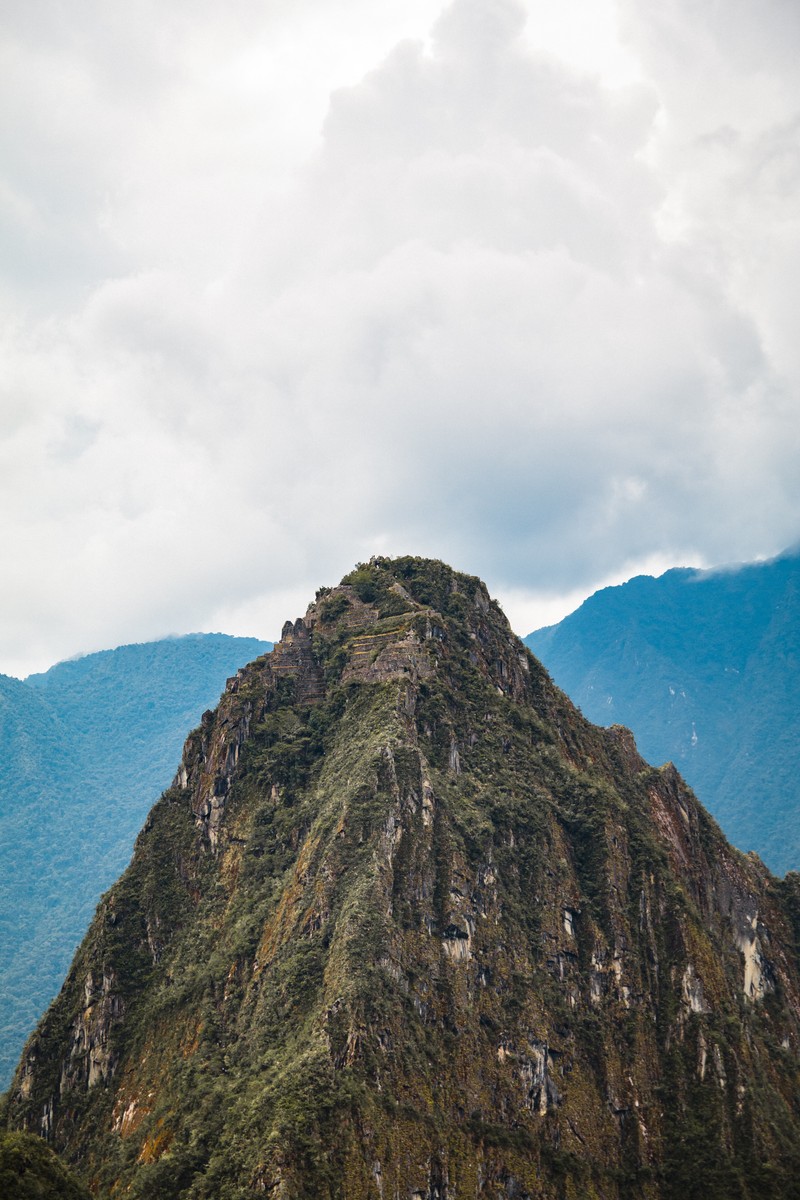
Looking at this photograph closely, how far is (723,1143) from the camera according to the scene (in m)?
76.1

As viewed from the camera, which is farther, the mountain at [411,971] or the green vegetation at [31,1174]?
the mountain at [411,971]

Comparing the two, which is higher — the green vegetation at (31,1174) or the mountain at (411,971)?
the mountain at (411,971)

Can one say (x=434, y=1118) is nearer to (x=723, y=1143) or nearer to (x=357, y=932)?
(x=357, y=932)

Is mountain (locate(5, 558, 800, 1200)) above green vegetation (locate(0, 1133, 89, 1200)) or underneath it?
above

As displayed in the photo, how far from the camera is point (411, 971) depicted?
239ft

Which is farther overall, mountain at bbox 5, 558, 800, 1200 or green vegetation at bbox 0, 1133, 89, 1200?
mountain at bbox 5, 558, 800, 1200

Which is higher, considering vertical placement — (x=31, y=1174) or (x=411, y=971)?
(x=411, y=971)

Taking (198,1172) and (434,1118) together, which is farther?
(434,1118)

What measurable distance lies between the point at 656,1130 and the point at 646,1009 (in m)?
9.26

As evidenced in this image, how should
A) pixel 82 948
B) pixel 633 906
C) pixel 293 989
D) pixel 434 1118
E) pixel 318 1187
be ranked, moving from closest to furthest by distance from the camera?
pixel 318 1187 < pixel 434 1118 < pixel 293 989 < pixel 633 906 < pixel 82 948

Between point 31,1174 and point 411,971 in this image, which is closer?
point 31,1174

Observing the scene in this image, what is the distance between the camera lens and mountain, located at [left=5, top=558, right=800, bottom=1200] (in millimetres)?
66500

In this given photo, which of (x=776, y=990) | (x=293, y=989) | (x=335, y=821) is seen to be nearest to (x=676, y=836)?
(x=776, y=990)

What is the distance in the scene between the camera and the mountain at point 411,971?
66500mm
